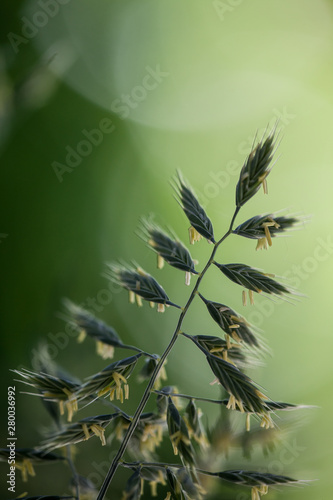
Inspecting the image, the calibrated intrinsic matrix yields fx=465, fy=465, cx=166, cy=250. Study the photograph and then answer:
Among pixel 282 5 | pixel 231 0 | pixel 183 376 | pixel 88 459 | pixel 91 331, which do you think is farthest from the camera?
pixel 282 5

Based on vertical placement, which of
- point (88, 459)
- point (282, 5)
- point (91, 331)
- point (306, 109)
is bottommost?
point (88, 459)

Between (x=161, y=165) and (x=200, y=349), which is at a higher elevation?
(x=161, y=165)

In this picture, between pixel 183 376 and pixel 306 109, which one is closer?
pixel 183 376

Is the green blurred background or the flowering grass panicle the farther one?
the green blurred background

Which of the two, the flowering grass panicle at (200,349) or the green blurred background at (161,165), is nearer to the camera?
the flowering grass panicle at (200,349)

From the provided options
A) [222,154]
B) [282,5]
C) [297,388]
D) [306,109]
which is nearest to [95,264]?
[222,154]

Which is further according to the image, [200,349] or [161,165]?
[161,165]

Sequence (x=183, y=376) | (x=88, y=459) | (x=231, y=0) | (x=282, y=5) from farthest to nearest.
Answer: (x=282, y=5)
(x=231, y=0)
(x=183, y=376)
(x=88, y=459)

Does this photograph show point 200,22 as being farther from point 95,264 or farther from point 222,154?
point 95,264
